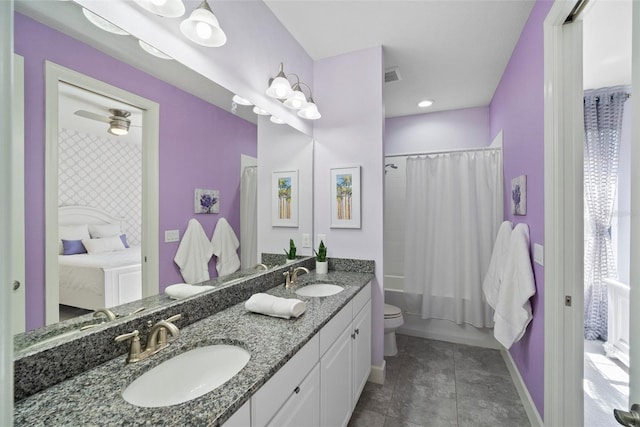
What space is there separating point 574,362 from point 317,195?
6.12 feet

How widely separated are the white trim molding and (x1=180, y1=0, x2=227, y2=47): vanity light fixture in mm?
1621

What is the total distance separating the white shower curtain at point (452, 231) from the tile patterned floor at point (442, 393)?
374 mm

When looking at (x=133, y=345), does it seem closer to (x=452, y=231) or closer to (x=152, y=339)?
(x=152, y=339)

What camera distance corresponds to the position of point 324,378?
1.28m

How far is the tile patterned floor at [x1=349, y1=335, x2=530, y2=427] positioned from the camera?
176 cm

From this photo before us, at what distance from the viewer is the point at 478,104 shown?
3293 mm

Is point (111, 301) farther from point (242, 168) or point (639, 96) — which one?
point (639, 96)

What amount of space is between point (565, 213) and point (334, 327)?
129cm

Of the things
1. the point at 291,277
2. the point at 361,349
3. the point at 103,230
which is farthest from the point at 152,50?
the point at 361,349

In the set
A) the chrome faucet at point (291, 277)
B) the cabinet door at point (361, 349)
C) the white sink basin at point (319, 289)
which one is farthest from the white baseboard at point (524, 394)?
the chrome faucet at point (291, 277)

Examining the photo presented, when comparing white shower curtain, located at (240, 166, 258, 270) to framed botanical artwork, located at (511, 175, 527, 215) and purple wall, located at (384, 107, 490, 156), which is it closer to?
framed botanical artwork, located at (511, 175, 527, 215)

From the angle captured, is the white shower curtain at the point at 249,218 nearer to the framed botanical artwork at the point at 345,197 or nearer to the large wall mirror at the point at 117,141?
the large wall mirror at the point at 117,141

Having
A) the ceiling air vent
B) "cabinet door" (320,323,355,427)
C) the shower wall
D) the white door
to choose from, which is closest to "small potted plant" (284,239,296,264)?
"cabinet door" (320,323,355,427)

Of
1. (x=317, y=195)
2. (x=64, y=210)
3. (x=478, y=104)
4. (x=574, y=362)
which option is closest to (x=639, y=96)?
(x=574, y=362)
